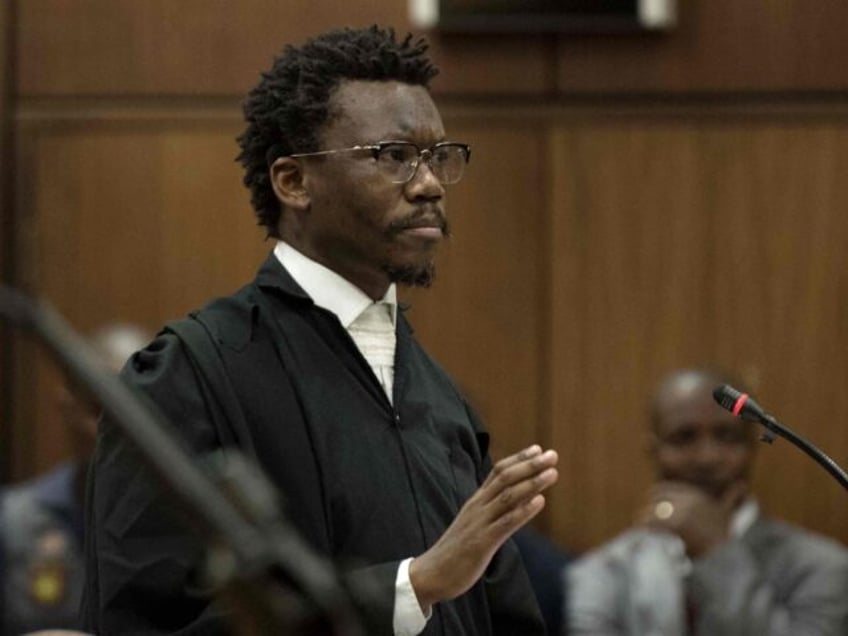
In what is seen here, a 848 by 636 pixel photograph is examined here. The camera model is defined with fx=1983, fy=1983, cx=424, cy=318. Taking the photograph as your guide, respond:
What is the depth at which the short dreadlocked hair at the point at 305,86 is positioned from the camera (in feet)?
10.2

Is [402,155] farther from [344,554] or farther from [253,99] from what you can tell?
[344,554]

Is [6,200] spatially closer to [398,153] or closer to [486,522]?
[398,153]

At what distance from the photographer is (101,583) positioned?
9.15 ft

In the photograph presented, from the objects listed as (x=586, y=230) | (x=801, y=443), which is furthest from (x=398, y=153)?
(x=586, y=230)

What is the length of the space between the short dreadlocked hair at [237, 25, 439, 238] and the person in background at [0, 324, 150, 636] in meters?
0.75

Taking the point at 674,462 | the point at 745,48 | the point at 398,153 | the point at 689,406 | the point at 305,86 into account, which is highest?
the point at 745,48

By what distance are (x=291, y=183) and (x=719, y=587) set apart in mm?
1572

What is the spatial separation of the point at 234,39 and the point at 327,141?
94.3 inches

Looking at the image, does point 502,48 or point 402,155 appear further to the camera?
point 502,48

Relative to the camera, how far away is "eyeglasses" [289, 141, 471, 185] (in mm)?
3025

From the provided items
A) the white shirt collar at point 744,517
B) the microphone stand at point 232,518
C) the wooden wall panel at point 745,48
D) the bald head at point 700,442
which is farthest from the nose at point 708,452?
the microphone stand at point 232,518

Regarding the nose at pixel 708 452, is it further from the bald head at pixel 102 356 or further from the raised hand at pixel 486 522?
the raised hand at pixel 486 522

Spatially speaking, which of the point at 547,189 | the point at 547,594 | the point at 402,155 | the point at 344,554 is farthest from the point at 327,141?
the point at 547,189

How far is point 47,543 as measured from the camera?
A: 4277 millimetres
